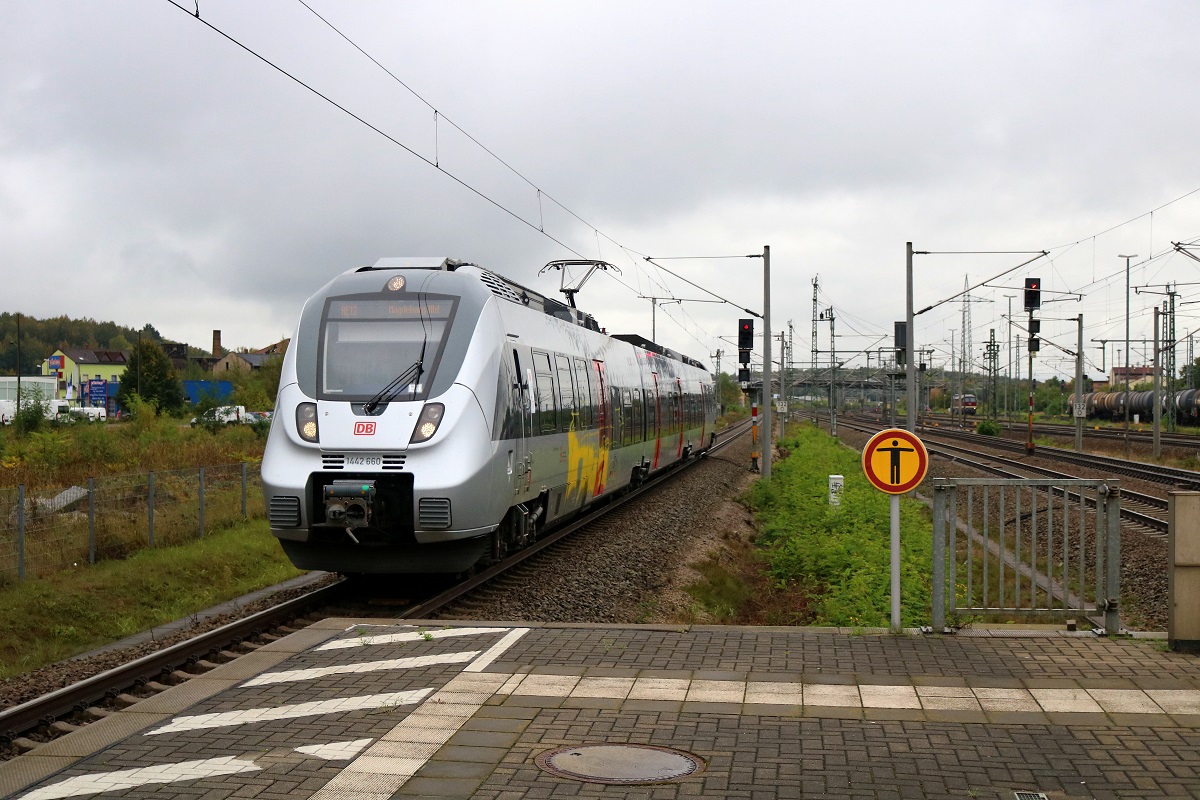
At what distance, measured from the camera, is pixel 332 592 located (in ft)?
42.8

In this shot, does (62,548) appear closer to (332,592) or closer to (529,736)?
(332,592)

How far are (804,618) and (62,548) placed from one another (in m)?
10.3

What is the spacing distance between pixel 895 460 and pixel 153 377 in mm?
69141

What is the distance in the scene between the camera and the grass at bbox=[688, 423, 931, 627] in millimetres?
13852

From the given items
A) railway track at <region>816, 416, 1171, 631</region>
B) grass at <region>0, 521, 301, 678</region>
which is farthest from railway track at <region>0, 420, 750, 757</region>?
railway track at <region>816, 416, 1171, 631</region>

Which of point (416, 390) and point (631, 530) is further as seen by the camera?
point (631, 530)

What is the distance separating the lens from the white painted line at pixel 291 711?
6.91 m

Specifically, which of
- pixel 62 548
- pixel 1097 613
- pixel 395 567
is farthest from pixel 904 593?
pixel 62 548

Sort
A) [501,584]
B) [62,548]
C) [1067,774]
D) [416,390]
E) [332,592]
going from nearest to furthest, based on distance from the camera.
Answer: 1. [1067,774]
2. [416,390]
3. [332,592]
4. [501,584]
5. [62,548]

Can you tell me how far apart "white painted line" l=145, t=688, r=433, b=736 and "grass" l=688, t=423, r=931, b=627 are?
5724mm

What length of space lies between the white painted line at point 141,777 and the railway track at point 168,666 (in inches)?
67.6

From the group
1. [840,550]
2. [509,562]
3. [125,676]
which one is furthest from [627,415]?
[125,676]

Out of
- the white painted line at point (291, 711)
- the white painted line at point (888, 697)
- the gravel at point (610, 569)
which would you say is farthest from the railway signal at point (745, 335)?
the white painted line at point (291, 711)

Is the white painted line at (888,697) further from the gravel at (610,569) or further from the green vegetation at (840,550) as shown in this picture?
the gravel at (610,569)
